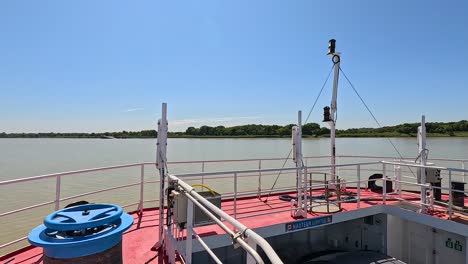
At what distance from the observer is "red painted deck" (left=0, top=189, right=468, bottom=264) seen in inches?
149

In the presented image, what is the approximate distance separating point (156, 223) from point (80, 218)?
3053mm

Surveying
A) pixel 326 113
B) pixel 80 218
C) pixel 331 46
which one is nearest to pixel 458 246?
pixel 326 113

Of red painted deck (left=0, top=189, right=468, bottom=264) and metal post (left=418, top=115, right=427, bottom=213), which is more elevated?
metal post (left=418, top=115, right=427, bottom=213)

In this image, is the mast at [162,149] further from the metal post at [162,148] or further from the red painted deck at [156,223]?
the red painted deck at [156,223]

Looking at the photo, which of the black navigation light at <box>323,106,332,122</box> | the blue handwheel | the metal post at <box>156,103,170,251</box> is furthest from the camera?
the black navigation light at <box>323,106,332,122</box>

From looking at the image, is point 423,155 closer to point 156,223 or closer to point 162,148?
point 162,148

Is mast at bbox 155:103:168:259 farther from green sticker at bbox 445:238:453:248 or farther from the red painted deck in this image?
green sticker at bbox 445:238:453:248

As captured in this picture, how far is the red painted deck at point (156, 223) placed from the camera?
3776 millimetres

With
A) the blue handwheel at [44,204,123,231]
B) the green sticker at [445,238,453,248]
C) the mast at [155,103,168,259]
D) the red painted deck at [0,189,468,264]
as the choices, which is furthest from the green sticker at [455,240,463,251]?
the blue handwheel at [44,204,123,231]

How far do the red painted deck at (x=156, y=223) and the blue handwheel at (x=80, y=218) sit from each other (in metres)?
1.43

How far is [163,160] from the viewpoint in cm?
404

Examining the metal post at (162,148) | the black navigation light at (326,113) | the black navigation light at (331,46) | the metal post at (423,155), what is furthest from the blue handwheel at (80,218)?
the black navigation light at (331,46)

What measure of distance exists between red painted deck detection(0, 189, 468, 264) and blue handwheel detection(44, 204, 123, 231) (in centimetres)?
143

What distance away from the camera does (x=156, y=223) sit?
5176 mm
